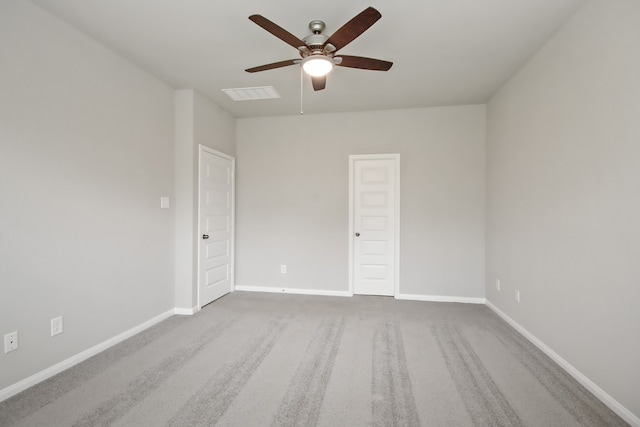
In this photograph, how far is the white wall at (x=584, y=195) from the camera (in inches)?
69.4

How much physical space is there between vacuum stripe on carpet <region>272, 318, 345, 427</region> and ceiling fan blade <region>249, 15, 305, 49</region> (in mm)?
2299

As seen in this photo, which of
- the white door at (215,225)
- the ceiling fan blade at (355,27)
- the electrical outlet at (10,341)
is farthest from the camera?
the white door at (215,225)

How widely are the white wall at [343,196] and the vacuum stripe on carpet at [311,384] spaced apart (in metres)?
1.63

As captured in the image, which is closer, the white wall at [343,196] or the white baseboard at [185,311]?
the white baseboard at [185,311]

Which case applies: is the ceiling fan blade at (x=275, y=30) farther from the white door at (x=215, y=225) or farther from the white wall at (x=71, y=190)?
the white door at (x=215, y=225)

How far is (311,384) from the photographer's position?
2111mm

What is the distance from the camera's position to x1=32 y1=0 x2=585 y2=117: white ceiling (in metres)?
2.16

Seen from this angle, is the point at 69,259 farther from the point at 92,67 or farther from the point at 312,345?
the point at 312,345

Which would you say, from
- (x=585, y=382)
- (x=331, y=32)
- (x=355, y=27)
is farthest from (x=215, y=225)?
(x=585, y=382)

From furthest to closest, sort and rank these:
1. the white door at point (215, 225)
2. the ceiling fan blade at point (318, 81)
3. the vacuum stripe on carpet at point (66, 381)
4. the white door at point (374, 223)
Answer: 1. the white door at point (374, 223)
2. the white door at point (215, 225)
3. the ceiling fan blade at point (318, 81)
4. the vacuum stripe on carpet at point (66, 381)

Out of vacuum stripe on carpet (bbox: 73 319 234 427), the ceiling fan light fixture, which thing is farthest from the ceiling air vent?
vacuum stripe on carpet (bbox: 73 319 234 427)

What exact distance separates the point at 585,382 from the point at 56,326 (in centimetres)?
381

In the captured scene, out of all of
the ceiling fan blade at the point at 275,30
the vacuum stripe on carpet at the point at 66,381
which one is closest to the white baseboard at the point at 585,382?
the ceiling fan blade at the point at 275,30

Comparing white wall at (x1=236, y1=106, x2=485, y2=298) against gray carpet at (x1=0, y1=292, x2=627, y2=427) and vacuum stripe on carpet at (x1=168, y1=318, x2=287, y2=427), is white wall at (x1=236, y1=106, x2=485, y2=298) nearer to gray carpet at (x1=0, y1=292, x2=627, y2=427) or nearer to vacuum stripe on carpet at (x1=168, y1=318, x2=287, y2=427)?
gray carpet at (x1=0, y1=292, x2=627, y2=427)
